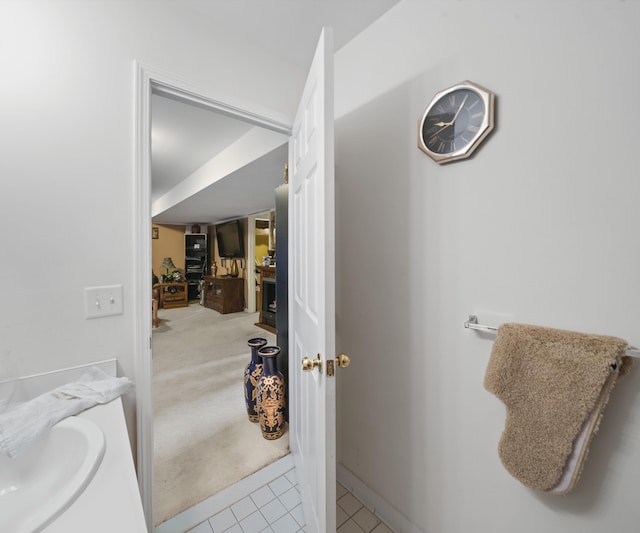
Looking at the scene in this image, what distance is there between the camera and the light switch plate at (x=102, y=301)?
101 cm

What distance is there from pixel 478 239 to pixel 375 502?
135cm

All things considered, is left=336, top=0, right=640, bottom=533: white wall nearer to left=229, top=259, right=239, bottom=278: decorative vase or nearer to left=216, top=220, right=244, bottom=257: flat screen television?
left=216, top=220, right=244, bottom=257: flat screen television

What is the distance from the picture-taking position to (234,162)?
8.75ft

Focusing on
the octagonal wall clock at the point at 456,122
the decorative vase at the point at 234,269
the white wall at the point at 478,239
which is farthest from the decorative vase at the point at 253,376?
the decorative vase at the point at 234,269

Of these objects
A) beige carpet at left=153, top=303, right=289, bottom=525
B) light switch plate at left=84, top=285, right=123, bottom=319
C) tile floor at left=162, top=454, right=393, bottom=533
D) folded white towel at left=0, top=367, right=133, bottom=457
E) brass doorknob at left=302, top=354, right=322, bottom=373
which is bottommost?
tile floor at left=162, top=454, right=393, bottom=533

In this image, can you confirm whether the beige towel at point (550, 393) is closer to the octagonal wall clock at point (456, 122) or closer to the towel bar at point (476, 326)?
the towel bar at point (476, 326)

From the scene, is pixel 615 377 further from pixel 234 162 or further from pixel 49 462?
pixel 234 162

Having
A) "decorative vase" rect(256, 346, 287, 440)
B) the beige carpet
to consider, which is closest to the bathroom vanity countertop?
the beige carpet

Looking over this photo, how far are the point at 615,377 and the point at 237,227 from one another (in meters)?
6.01

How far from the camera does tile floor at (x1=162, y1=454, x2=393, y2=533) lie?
1.25 meters

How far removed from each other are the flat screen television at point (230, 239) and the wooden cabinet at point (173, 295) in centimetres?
137

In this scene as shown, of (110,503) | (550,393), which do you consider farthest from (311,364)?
(550,393)

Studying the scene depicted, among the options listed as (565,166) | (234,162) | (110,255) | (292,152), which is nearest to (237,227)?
(234,162)

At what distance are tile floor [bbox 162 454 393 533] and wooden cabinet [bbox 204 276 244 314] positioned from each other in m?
4.73
